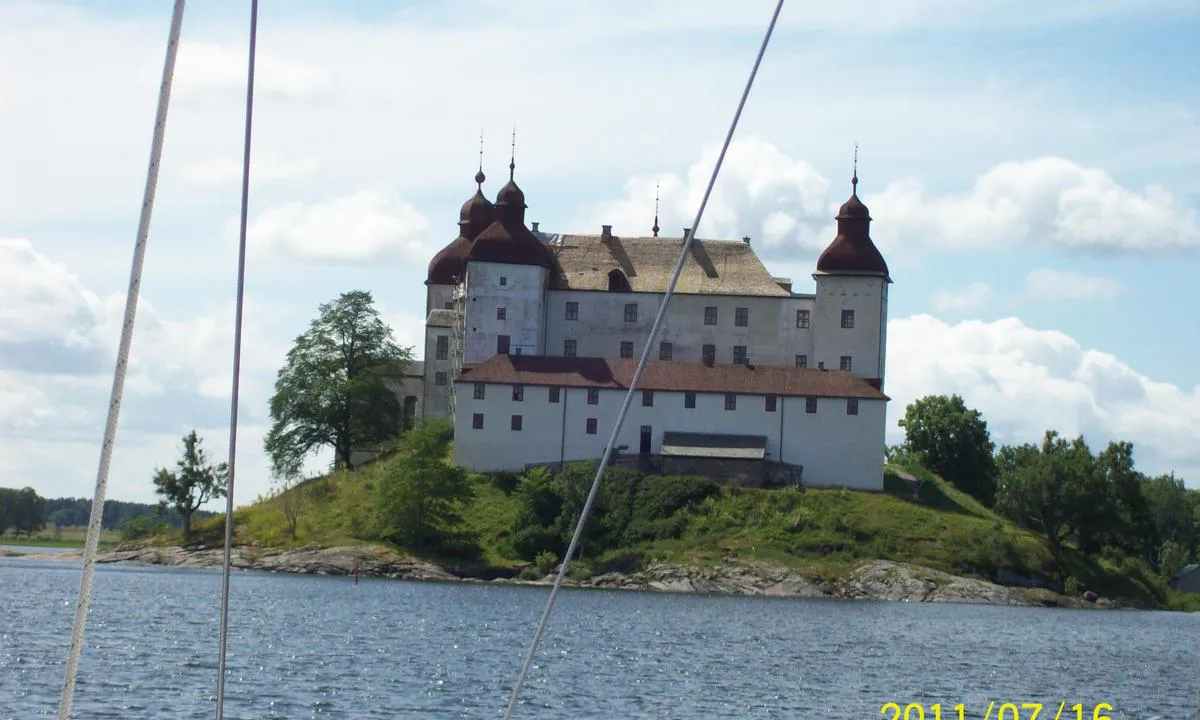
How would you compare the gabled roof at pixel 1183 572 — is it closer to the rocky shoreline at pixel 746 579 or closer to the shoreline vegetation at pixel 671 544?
the shoreline vegetation at pixel 671 544

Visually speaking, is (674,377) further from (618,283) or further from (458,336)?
(458,336)

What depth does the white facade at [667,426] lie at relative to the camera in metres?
73.5

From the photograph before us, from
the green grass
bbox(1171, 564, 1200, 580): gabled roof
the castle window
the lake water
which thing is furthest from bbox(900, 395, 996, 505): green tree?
the green grass

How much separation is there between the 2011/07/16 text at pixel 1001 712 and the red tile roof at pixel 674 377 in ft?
140

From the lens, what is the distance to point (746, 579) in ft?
210

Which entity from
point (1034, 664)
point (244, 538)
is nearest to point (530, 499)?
point (244, 538)

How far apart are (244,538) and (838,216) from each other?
99.1 ft

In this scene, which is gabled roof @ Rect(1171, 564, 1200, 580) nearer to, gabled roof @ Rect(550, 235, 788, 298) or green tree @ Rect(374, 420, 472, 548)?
gabled roof @ Rect(550, 235, 788, 298)

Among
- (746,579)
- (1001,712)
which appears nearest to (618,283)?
(746,579)

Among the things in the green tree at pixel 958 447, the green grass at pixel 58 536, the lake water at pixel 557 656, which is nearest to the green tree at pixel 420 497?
the lake water at pixel 557 656

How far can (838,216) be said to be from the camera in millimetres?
79750

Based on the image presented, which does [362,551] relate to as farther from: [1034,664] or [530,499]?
[1034,664]

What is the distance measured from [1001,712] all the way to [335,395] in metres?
52.1

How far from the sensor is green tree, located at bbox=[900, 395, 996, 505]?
89562mm
